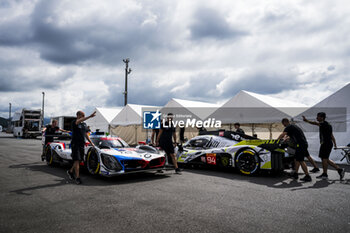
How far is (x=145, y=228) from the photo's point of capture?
2850 mm

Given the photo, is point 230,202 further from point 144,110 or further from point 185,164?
point 144,110

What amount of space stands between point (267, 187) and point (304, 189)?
0.70 m

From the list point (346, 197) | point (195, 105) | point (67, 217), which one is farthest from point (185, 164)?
point (195, 105)

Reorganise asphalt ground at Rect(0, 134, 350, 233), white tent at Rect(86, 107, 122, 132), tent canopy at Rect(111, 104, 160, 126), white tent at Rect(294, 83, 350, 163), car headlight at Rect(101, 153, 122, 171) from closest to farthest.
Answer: asphalt ground at Rect(0, 134, 350, 233)
car headlight at Rect(101, 153, 122, 171)
white tent at Rect(294, 83, 350, 163)
tent canopy at Rect(111, 104, 160, 126)
white tent at Rect(86, 107, 122, 132)

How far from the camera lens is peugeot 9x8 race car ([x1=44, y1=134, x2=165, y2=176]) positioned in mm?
5484

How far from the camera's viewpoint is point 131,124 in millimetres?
19391

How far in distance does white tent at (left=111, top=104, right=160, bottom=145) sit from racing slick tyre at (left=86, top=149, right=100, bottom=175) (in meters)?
12.3

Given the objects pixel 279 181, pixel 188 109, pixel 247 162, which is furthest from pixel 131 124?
pixel 279 181

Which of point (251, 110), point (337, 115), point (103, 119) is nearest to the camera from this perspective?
point (337, 115)

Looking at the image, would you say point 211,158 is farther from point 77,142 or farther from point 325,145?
point 77,142

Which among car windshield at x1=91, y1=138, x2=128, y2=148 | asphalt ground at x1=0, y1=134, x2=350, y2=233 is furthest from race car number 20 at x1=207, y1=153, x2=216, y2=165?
car windshield at x1=91, y1=138, x2=128, y2=148

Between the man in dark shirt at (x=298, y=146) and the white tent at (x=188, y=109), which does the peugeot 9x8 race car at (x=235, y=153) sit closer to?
the man in dark shirt at (x=298, y=146)

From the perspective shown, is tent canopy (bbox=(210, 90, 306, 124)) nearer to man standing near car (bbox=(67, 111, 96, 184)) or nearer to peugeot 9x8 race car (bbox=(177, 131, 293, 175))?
peugeot 9x8 race car (bbox=(177, 131, 293, 175))

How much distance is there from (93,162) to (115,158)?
0.89 meters
